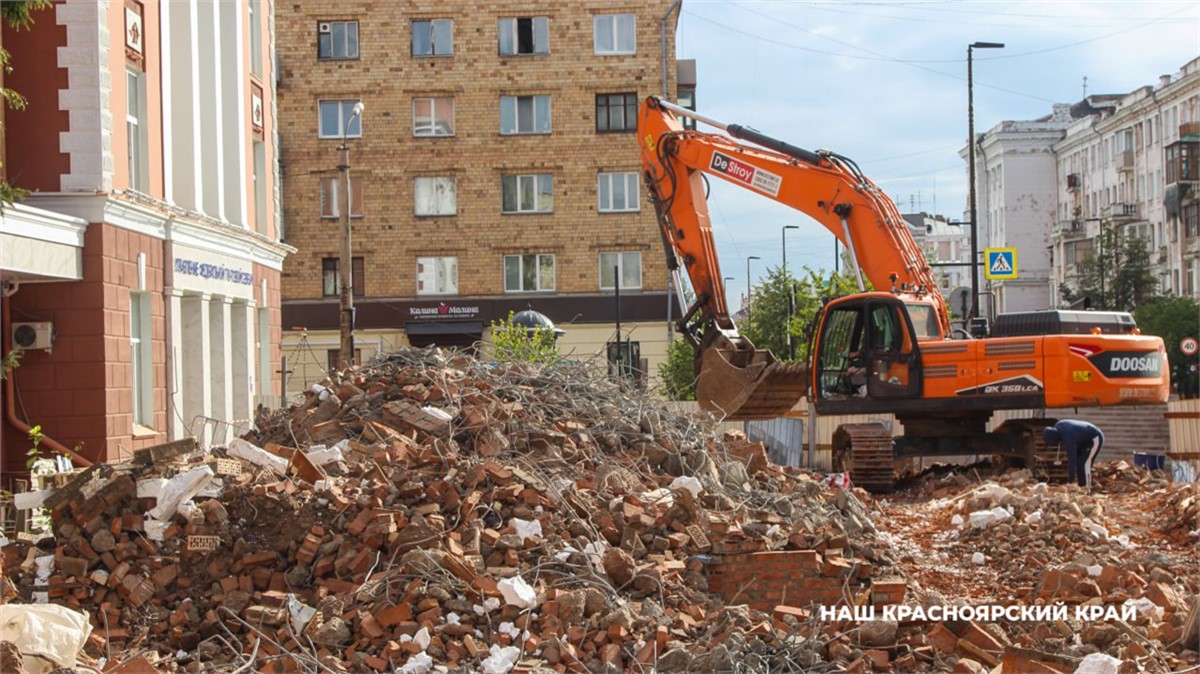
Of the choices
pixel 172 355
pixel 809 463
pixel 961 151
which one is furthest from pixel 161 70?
pixel 961 151

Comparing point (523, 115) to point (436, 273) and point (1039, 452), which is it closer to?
point (436, 273)

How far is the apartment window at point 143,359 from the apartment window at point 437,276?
25533mm

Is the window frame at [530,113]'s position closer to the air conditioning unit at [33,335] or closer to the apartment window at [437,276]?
the apartment window at [437,276]

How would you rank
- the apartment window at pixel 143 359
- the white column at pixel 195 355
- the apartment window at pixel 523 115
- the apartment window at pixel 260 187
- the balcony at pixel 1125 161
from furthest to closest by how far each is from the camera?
the balcony at pixel 1125 161, the apartment window at pixel 523 115, the apartment window at pixel 260 187, the white column at pixel 195 355, the apartment window at pixel 143 359

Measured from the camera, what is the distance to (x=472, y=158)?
157ft

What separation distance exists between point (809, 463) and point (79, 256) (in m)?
14.2

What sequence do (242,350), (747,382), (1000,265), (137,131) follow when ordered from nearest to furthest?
(747,382), (137,131), (242,350), (1000,265)

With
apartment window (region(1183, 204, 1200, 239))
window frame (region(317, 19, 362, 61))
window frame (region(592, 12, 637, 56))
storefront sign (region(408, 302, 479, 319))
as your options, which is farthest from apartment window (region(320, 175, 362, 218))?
apartment window (region(1183, 204, 1200, 239))

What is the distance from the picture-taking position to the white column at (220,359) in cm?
2667

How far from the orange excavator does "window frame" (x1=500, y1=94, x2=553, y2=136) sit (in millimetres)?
24816

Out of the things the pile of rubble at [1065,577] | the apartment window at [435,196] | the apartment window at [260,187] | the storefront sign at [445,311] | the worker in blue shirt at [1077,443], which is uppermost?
the apartment window at [435,196]

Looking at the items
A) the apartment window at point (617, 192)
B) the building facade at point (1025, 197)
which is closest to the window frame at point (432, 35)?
the apartment window at point (617, 192)

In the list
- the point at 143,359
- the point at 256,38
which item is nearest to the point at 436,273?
the point at 256,38

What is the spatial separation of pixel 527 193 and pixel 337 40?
7.85 meters
